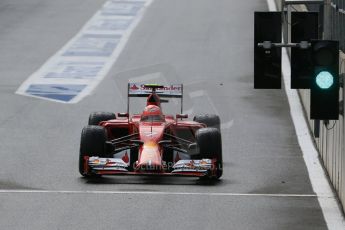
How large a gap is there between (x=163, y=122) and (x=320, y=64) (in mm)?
7221

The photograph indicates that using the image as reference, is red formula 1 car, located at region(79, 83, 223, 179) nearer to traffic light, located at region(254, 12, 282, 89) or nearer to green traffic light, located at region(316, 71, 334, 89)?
traffic light, located at region(254, 12, 282, 89)

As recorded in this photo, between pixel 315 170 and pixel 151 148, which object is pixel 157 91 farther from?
pixel 315 170

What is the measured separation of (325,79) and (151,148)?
6266 mm

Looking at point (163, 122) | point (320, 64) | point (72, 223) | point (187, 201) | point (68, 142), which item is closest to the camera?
point (320, 64)

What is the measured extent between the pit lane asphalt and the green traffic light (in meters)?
2.84

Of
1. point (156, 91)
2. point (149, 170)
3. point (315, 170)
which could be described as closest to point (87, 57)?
point (156, 91)

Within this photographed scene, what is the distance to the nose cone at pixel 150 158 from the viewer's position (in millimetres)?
22016

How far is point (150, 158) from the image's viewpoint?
22156mm

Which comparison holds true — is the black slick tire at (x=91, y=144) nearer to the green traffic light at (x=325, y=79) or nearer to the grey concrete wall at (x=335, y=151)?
the grey concrete wall at (x=335, y=151)

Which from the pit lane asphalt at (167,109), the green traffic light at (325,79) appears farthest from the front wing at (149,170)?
the green traffic light at (325,79)

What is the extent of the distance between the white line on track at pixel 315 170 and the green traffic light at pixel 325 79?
9.06 feet

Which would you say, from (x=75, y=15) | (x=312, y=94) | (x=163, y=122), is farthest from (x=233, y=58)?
(x=312, y=94)

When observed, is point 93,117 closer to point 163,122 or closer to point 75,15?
point 163,122

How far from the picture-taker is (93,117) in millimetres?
24656
